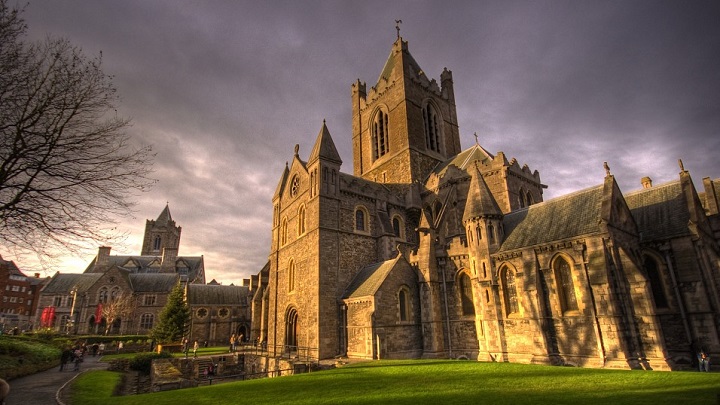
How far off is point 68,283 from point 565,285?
77.4 m

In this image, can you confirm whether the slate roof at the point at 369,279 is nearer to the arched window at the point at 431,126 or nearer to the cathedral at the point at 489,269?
the cathedral at the point at 489,269

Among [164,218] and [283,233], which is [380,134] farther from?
[164,218]

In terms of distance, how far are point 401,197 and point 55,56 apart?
25425 millimetres

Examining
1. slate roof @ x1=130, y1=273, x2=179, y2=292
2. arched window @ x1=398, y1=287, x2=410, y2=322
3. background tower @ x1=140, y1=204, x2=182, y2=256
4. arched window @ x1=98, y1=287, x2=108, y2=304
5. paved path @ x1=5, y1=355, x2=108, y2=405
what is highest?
background tower @ x1=140, y1=204, x2=182, y2=256

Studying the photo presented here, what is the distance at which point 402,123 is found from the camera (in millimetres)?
37375

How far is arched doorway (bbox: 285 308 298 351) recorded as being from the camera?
26.9m

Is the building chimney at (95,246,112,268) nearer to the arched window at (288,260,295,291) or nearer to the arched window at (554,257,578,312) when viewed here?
the arched window at (288,260,295,291)

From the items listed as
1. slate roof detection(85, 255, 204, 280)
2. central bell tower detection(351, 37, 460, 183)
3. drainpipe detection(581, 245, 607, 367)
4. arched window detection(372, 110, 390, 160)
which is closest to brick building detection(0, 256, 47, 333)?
slate roof detection(85, 255, 204, 280)

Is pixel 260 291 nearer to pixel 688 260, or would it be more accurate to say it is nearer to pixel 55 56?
pixel 55 56

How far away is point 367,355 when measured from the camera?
68.5ft

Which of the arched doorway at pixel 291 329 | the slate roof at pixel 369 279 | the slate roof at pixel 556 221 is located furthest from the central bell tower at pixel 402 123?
the arched doorway at pixel 291 329

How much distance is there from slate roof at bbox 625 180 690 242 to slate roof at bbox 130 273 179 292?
62663mm

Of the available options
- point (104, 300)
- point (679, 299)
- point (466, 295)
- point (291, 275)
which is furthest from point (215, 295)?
point (679, 299)

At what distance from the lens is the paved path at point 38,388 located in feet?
45.9
